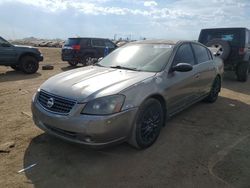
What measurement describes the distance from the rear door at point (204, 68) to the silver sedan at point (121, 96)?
34 centimetres

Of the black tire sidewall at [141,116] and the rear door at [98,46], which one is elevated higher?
the rear door at [98,46]

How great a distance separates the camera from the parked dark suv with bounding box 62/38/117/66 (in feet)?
46.2

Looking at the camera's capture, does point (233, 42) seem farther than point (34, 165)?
Yes

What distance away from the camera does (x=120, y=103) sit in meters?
3.58

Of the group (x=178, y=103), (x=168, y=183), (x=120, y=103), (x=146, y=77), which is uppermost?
(x=146, y=77)

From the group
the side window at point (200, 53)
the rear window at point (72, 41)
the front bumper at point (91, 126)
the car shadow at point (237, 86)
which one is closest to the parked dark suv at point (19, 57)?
the rear window at point (72, 41)

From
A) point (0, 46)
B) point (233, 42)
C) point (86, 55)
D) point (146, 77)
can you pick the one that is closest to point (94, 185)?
point (146, 77)

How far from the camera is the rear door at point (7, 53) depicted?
1108 cm

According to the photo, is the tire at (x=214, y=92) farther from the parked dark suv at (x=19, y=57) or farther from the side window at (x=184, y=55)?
the parked dark suv at (x=19, y=57)

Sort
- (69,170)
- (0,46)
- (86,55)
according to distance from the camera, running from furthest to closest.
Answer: (86,55)
(0,46)
(69,170)

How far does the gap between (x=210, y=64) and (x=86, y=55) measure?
30.1 feet

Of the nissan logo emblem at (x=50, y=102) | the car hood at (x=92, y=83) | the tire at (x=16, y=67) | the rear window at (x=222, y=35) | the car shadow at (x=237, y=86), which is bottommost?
the car shadow at (x=237, y=86)

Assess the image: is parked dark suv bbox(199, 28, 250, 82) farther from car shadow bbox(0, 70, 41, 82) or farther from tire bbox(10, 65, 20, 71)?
tire bbox(10, 65, 20, 71)

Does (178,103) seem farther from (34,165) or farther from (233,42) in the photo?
(233,42)
